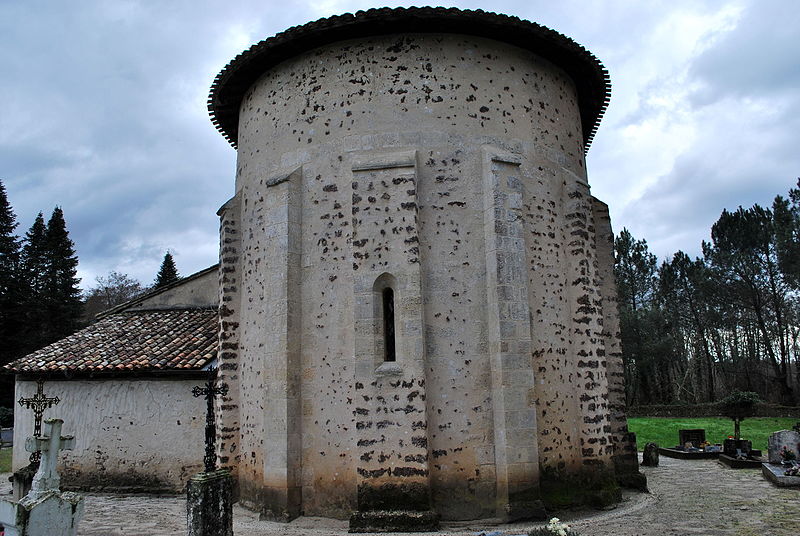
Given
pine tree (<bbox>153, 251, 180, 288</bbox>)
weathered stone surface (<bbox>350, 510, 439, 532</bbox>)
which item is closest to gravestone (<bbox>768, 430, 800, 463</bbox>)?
weathered stone surface (<bbox>350, 510, 439, 532</bbox>)

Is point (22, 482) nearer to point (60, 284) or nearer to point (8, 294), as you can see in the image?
point (8, 294)

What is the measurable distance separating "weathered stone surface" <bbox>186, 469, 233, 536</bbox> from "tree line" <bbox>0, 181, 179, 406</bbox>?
27.2 m

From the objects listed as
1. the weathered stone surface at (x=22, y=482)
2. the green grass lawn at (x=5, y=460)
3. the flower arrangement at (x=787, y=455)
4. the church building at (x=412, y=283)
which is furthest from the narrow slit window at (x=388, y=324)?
the green grass lawn at (x=5, y=460)

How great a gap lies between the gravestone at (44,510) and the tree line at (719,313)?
31.3 metres

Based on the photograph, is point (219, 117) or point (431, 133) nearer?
point (431, 133)

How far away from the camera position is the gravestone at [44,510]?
5.83 metres

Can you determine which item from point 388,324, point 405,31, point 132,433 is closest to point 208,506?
point 388,324

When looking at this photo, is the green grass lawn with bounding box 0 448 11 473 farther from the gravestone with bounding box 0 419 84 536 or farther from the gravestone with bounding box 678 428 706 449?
the gravestone with bounding box 678 428 706 449

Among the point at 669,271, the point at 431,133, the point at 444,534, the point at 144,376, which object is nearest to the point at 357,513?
the point at 444,534

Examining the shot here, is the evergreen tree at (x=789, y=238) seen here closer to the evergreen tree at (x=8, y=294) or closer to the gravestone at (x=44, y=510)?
the gravestone at (x=44, y=510)

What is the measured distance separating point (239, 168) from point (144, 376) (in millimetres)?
4815

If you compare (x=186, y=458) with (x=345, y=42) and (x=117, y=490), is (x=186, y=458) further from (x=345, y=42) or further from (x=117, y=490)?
(x=345, y=42)

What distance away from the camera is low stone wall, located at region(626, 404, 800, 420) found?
29.7m

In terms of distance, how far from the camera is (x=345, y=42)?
10.2 m
